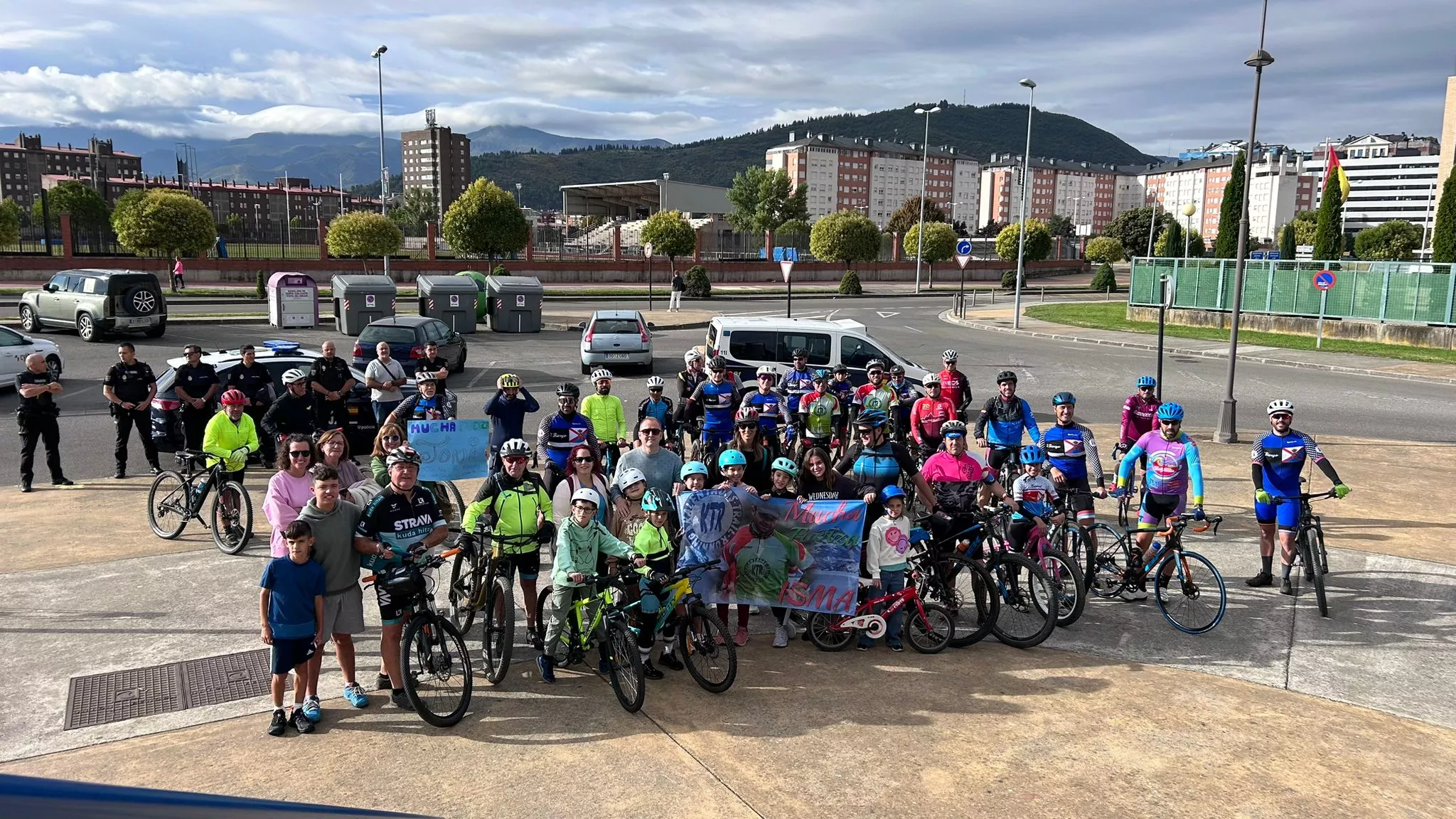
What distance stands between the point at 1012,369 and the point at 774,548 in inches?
765

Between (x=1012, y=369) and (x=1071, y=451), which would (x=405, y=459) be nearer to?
(x=1071, y=451)

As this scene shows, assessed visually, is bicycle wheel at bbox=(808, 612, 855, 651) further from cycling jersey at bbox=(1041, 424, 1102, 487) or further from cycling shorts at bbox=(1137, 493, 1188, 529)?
cycling shorts at bbox=(1137, 493, 1188, 529)

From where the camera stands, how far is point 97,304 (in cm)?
2778

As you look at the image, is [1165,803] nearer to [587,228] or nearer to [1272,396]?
[1272,396]

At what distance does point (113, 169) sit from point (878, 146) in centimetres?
15133

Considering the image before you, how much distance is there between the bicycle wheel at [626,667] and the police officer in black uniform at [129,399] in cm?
923

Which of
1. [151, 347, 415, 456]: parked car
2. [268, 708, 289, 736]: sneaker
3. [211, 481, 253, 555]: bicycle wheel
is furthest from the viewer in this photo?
[151, 347, 415, 456]: parked car

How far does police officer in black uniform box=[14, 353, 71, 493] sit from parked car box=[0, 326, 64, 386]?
306 inches

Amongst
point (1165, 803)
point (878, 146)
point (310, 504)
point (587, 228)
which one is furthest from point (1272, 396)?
point (878, 146)

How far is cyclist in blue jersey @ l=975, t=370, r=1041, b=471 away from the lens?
10781 millimetres

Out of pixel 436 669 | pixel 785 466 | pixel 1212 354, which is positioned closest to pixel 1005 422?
pixel 785 466

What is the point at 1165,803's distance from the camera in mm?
5773

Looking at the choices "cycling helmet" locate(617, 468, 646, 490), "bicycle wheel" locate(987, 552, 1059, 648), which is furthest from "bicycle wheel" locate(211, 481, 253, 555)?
"bicycle wheel" locate(987, 552, 1059, 648)

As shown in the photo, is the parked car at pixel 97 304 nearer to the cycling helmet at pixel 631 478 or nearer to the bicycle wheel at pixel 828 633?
the cycling helmet at pixel 631 478
